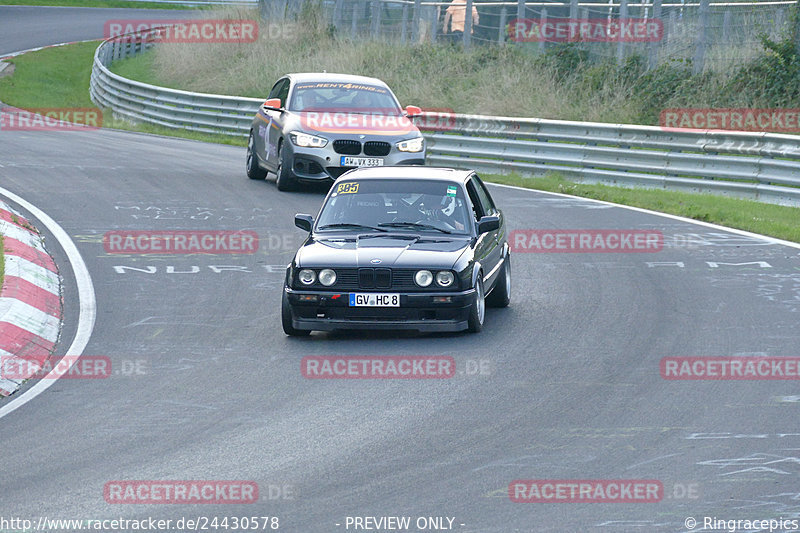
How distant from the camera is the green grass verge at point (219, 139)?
17.4m

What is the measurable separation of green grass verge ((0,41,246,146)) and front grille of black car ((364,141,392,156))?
9.03 m

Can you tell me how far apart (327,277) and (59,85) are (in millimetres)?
31063

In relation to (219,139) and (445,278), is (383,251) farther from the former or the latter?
(219,139)

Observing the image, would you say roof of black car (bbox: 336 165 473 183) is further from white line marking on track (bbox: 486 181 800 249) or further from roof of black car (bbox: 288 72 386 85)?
roof of black car (bbox: 288 72 386 85)

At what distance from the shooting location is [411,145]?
19.2m

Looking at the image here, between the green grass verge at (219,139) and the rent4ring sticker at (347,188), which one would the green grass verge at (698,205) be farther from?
the rent4ring sticker at (347,188)

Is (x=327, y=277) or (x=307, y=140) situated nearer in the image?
(x=327, y=277)

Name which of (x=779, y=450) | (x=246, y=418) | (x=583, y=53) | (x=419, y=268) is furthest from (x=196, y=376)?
(x=583, y=53)

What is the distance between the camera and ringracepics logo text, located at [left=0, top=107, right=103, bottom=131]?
2847cm

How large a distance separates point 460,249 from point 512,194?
943cm

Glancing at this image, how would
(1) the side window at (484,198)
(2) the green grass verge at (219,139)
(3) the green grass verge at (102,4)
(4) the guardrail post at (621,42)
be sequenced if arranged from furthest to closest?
(3) the green grass verge at (102,4)
(4) the guardrail post at (621,42)
(2) the green grass verge at (219,139)
(1) the side window at (484,198)

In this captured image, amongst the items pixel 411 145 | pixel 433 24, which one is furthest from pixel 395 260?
pixel 433 24

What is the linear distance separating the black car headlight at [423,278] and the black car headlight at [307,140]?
878 cm

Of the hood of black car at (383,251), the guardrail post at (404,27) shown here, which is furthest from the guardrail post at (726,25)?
the hood of black car at (383,251)
